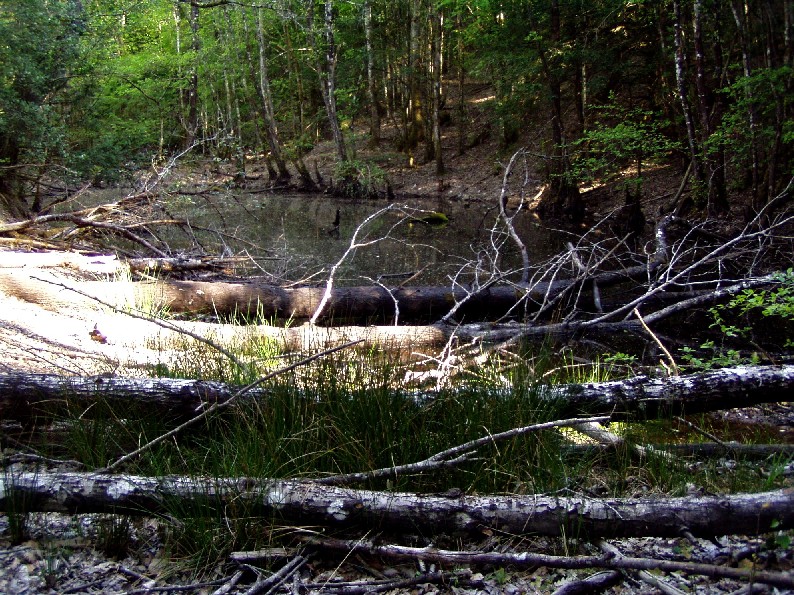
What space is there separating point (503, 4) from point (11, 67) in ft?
35.0

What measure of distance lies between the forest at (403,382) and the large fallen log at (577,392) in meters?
0.02

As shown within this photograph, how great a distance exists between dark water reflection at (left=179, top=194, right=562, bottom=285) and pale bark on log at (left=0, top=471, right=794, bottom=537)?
16.3 ft

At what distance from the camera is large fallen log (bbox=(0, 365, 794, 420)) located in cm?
352

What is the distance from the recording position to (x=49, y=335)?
544cm

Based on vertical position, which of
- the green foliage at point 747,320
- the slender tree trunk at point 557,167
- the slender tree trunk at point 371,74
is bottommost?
the green foliage at point 747,320

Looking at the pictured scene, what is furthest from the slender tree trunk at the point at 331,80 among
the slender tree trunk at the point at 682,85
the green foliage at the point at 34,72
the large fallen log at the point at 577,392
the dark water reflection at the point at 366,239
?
the large fallen log at the point at 577,392

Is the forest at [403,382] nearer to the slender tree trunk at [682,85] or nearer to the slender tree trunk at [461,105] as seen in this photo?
the slender tree trunk at [682,85]

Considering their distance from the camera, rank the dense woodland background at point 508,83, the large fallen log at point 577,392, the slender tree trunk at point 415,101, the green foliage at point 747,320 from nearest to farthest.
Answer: the large fallen log at point 577,392 → the green foliage at point 747,320 → the dense woodland background at point 508,83 → the slender tree trunk at point 415,101

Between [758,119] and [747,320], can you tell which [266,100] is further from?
[747,320]

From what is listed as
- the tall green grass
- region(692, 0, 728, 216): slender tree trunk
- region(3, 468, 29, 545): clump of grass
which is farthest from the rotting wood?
region(692, 0, 728, 216): slender tree trunk

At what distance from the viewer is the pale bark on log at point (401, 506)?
2420 millimetres

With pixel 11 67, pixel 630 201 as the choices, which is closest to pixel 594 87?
pixel 630 201

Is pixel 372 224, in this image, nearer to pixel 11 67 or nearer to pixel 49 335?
pixel 11 67

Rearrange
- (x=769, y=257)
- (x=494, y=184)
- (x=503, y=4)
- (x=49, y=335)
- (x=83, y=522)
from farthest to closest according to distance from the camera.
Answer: (x=494, y=184) → (x=503, y=4) → (x=769, y=257) → (x=49, y=335) → (x=83, y=522)
